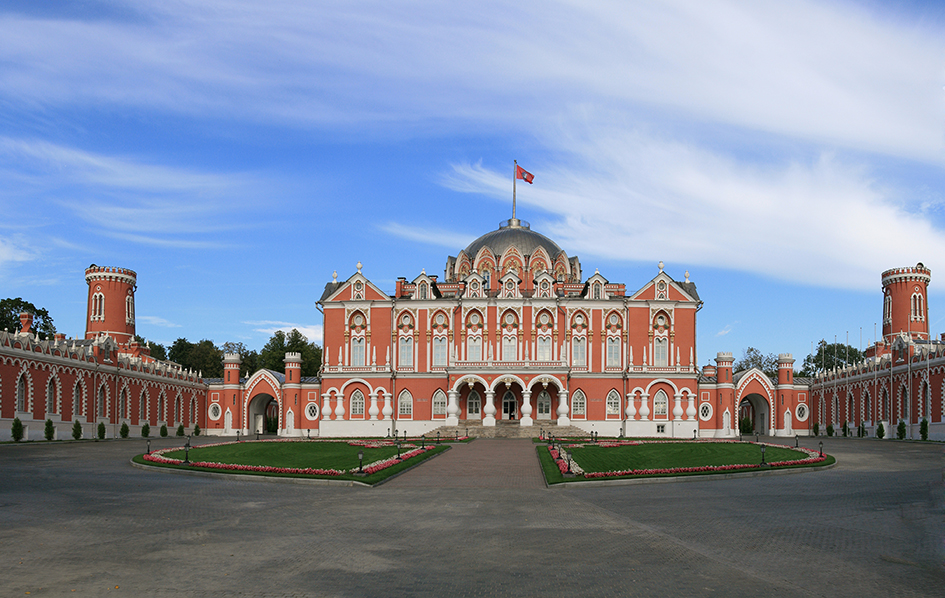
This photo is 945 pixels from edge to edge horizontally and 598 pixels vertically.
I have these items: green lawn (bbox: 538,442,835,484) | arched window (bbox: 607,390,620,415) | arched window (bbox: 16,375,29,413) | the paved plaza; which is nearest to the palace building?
arched window (bbox: 607,390,620,415)

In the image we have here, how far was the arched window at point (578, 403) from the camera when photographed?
6431 centimetres

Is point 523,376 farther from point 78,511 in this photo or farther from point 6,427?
point 78,511

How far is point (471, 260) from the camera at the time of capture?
74.3 meters

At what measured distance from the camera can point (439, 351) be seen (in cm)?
6606

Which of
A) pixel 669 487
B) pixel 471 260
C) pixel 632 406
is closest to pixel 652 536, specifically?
pixel 669 487

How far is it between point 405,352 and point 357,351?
406 cm

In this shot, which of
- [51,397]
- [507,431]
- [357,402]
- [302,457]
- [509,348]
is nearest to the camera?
[302,457]

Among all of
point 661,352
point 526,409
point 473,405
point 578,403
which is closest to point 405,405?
point 473,405

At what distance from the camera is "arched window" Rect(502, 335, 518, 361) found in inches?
2579

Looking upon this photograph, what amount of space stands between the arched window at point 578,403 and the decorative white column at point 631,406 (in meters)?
3.38

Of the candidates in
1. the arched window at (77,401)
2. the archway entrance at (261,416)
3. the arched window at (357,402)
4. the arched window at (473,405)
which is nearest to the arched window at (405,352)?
A: the arched window at (357,402)

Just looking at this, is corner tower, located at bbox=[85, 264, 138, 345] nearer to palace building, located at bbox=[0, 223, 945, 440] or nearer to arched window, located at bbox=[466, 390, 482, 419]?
palace building, located at bbox=[0, 223, 945, 440]

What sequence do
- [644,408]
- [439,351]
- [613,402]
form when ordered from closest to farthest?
[644,408] → [613,402] → [439,351]

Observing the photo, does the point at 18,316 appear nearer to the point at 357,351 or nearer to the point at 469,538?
the point at 357,351
